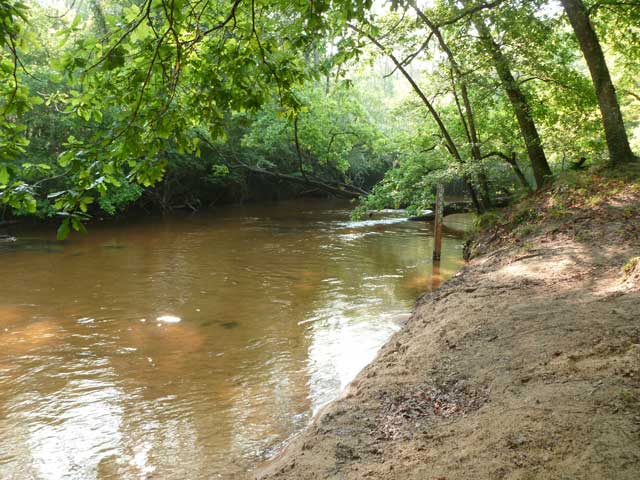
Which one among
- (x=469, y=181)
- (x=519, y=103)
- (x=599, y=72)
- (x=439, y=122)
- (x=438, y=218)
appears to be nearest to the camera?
(x=599, y=72)

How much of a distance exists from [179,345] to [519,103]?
32.1 ft

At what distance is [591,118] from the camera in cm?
1330

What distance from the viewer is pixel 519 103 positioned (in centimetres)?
1282

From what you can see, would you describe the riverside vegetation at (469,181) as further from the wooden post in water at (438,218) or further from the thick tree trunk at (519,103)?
the wooden post in water at (438,218)

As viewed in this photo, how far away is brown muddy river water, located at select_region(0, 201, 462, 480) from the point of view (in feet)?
19.1

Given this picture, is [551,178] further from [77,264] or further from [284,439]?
[77,264]

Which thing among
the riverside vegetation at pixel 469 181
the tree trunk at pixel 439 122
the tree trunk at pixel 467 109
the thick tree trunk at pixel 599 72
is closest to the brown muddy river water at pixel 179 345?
the riverside vegetation at pixel 469 181

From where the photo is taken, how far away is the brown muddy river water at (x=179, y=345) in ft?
19.1

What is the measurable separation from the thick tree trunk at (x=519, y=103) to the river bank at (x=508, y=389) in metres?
5.47

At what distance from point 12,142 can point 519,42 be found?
12019 mm

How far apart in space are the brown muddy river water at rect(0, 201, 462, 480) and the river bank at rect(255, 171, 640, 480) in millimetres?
1303

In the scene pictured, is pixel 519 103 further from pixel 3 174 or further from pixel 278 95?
pixel 3 174

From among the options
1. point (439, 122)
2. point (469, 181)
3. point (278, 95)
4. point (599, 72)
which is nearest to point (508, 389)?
point (278, 95)

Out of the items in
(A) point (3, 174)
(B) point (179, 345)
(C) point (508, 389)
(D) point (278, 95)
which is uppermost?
(D) point (278, 95)
